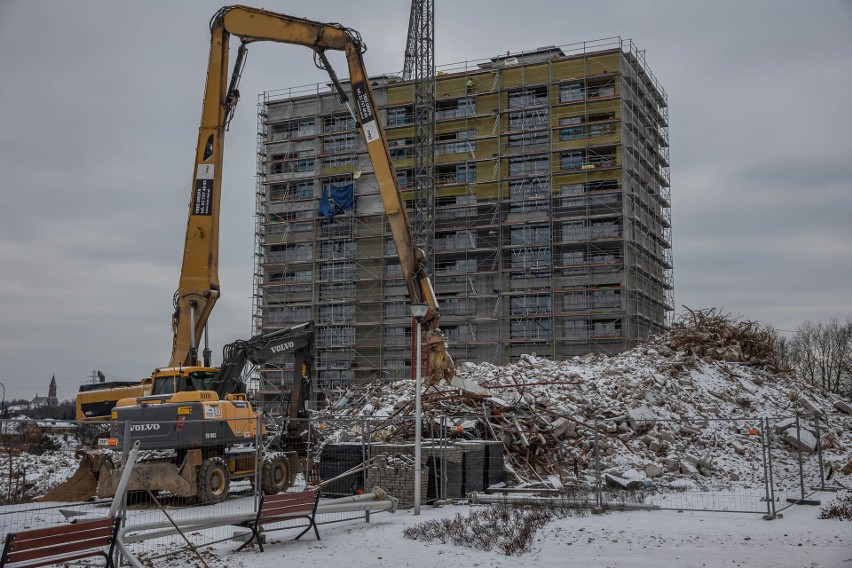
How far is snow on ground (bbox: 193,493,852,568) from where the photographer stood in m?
9.72

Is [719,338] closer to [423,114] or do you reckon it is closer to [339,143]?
[423,114]

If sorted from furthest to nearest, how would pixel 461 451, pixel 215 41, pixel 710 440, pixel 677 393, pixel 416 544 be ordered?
pixel 677 393, pixel 710 440, pixel 215 41, pixel 461 451, pixel 416 544

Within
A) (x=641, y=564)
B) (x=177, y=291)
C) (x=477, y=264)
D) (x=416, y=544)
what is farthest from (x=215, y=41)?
(x=477, y=264)

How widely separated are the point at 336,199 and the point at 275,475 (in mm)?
36622

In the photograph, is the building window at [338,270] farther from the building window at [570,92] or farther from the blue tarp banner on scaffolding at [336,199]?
the building window at [570,92]

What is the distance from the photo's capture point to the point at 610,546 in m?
10.6

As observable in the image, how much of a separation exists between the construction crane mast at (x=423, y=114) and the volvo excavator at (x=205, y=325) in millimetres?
27491

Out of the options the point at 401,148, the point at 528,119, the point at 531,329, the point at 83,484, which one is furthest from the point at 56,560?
the point at 401,148

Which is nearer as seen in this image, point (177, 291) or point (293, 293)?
point (177, 291)

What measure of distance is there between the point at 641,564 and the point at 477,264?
40.4m

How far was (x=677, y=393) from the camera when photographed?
2348 cm

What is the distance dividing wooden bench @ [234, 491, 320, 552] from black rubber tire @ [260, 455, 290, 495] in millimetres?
6013

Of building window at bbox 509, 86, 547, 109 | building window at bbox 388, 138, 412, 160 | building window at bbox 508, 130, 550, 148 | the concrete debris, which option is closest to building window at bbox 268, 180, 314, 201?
building window at bbox 388, 138, 412, 160

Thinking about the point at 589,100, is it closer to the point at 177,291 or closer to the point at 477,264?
the point at 477,264
